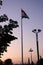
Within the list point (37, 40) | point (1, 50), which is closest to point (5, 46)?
point (1, 50)

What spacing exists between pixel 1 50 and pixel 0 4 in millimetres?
7570

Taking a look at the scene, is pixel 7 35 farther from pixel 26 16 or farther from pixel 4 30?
pixel 26 16

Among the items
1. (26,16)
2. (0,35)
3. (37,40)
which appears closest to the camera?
(0,35)

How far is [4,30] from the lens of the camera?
42250 millimetres

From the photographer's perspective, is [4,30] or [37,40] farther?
[37,40]

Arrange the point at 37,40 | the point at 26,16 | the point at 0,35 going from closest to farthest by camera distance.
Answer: the point at 0,35
the point at 26,16
the point at 37,40

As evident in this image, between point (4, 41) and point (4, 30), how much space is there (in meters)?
1.72

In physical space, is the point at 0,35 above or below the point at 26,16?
below

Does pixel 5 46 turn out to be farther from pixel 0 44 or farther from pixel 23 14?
pixel 23 14

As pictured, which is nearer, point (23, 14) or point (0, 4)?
point (0, 4)

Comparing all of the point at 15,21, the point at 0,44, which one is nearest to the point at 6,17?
the point at 15,21

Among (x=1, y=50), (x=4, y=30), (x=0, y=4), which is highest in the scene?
(x=0, y=4)

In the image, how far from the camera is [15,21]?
42969 millimetres

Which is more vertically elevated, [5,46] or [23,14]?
[23,14]
